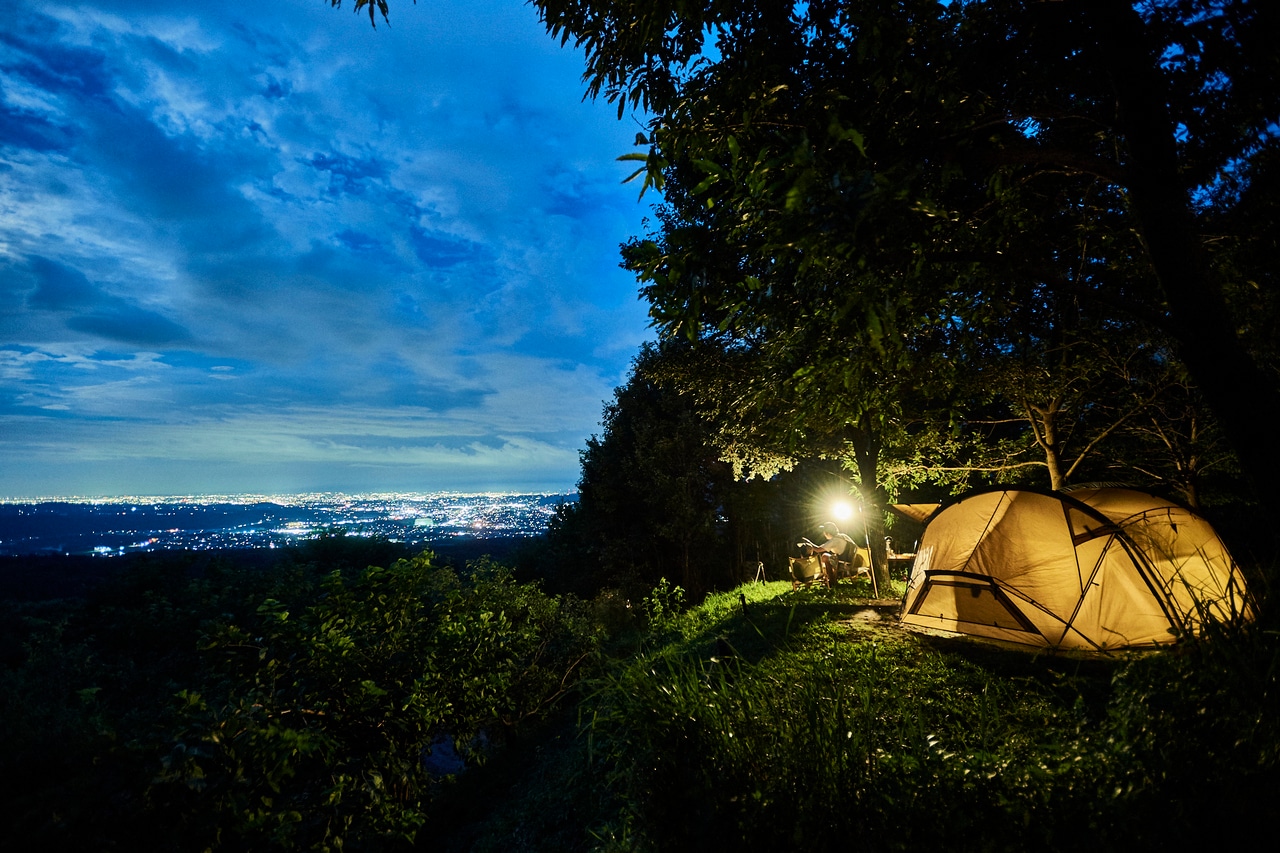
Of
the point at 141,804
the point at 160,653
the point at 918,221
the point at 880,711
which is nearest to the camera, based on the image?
the point at 141,804

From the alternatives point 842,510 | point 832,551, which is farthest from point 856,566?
point 842,510

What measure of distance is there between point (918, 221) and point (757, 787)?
12.3ft

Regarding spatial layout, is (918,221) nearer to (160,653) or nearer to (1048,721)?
(1048,721)

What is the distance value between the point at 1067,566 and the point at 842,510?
5.15 meters

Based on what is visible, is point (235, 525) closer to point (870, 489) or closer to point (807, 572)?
point (807, 572)

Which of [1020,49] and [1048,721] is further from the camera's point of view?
[1020,49]

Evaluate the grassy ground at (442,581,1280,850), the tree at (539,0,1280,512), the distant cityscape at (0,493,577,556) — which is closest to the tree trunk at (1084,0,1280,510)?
the tree at (539,0,1280,512)

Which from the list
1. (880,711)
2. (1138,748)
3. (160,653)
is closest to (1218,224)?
(1138,748)

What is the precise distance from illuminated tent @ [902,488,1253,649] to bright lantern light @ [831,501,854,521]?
149 inches

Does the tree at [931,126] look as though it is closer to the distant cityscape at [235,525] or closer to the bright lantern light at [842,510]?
the bright lantern light at [842,510]

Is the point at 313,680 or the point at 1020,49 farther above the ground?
the point at 1020,49

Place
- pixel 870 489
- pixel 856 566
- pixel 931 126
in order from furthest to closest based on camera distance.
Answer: pixel 856 566 < pixel 870 489 < pixel 931 126

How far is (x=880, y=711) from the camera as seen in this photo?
3.78 meters

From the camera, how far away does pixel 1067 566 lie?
629cm
